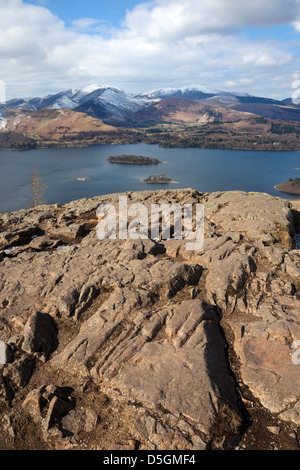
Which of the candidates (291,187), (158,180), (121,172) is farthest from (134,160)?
(291,187)

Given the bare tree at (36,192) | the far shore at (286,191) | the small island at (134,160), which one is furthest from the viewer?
the small island at (134,160)

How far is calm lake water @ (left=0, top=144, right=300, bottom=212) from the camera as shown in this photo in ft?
322

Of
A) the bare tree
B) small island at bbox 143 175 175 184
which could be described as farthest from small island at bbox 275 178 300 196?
the bare tree

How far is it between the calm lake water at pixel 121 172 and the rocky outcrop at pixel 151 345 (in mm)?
71992

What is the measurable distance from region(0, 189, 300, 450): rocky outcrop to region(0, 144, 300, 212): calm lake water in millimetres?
71992

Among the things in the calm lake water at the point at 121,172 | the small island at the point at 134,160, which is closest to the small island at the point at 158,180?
the calm lake water at the point at 121,172

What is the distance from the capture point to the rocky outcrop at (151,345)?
789 cm

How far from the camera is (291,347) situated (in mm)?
9883

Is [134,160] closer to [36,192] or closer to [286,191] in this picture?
[286,191]

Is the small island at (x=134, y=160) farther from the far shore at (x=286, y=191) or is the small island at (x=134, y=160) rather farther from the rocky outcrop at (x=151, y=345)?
the rocky outcrop at (x=151, y=345)

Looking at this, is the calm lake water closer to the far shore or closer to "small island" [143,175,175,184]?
the far shore

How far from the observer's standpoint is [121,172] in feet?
425

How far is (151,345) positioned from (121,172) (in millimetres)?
124276
